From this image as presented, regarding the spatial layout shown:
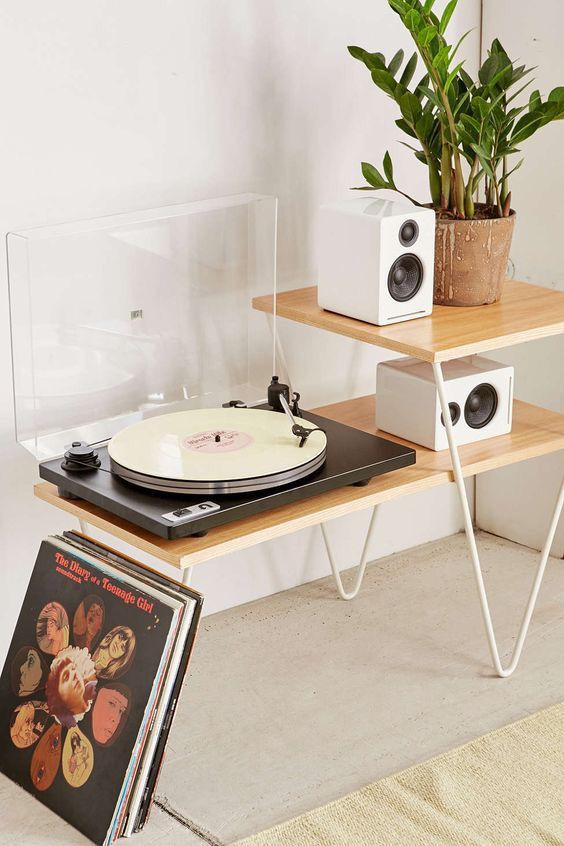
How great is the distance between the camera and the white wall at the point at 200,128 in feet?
6.08

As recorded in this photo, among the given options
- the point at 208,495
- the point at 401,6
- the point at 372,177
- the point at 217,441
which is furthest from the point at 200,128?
the point at 208,495

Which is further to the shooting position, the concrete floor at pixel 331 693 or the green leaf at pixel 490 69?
the green leaf at pixel 490 69

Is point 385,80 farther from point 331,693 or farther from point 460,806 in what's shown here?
point 460,806

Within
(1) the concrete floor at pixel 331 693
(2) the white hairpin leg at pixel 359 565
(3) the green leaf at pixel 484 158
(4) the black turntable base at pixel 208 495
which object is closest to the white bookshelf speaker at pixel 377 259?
(3) the green leaf at pixel 484 158

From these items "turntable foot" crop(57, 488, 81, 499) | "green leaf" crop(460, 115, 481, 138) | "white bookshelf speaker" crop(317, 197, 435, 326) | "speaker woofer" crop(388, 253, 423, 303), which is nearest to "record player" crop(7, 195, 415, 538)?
"turntable foot" crop(57, 488, 81, 499)

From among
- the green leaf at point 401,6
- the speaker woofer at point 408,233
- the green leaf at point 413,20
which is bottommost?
the speaker woofer at point 408,233

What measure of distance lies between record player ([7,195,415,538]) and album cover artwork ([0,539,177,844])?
137 millimetres

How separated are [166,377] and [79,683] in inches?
20.2

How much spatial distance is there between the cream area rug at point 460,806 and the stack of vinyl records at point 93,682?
0.20 metres

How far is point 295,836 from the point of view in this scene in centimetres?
163

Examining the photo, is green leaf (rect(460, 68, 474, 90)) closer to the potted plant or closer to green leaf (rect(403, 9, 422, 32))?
the potted plant

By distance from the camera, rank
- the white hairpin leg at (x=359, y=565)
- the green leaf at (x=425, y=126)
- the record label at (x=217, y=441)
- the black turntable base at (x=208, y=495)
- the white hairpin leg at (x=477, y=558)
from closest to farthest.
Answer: the black turntable base at (x=208, y=495) < the record label at (x=217, y=441) < the white hairpin leg at (x=477, y=558) < the green leaf at (x=425, y=126) < the white hairpin leg at (x=359, y=565)

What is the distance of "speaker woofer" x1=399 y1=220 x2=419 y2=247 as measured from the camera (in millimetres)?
1845

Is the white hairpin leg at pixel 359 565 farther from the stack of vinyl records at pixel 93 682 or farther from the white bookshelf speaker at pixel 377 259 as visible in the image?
the stack of vinyl records at pixel 93 682
